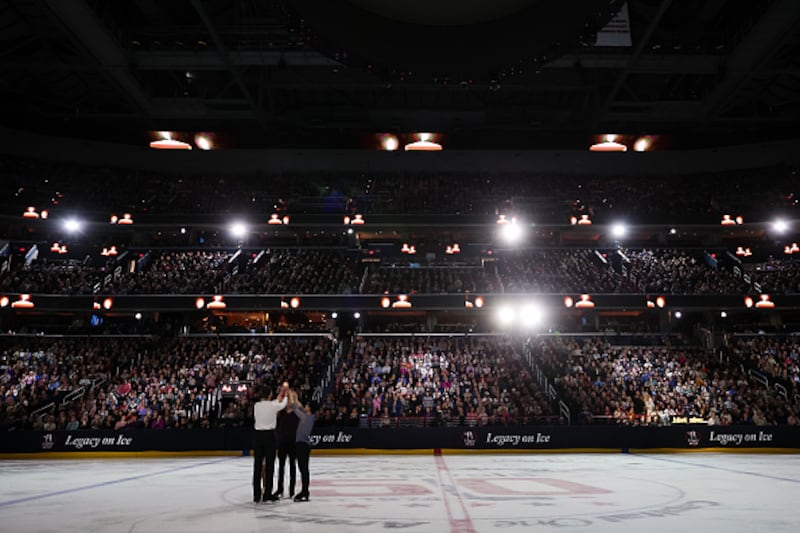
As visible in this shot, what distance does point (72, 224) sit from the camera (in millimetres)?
33312

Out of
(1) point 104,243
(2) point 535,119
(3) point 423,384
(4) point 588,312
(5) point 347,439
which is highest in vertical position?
(2) point 535,119

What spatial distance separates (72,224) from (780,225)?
43734mm

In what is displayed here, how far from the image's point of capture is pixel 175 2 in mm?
21266

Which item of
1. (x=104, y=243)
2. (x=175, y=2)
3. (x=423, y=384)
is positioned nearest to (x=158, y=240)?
(x=104, y=243)

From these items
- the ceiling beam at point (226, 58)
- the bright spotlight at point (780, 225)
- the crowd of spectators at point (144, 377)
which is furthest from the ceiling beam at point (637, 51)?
the crowd of spectators at point (144, 377)

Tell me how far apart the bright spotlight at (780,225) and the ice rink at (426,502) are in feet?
81.9

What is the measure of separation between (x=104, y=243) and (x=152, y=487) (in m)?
32.2

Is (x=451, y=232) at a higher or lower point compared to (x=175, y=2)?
lower

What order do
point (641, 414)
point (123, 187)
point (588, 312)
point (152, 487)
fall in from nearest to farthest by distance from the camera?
point (152, 487) → point (641, 414) → point (588, 312) → point (123, 187)

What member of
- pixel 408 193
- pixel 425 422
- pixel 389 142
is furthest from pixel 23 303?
pixel 389 142

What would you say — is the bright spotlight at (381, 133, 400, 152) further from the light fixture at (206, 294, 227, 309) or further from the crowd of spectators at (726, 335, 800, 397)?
the crowd of spectators at (726, 335, 800, 397)

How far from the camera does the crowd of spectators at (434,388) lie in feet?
67.9

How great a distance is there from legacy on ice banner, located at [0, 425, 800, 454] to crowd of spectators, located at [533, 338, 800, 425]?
1131 millimetres

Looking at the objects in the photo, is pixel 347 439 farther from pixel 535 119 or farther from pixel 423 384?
pixel 535 119
